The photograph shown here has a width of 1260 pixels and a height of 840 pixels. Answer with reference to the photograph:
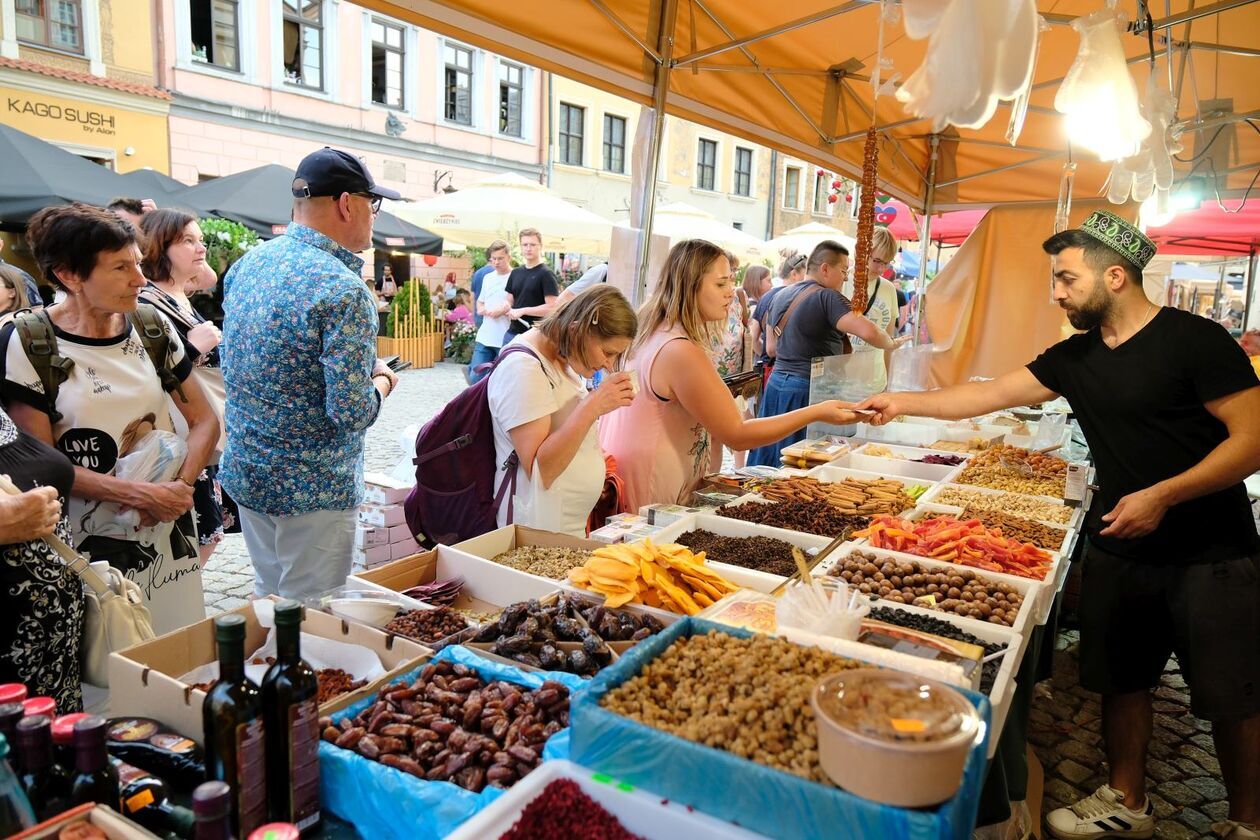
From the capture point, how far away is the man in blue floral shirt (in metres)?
2.53

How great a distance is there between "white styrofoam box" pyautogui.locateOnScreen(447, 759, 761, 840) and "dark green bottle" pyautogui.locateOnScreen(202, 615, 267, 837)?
12.5 inches

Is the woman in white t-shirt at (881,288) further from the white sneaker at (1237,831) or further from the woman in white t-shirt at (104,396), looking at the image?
the woman in white t-shirt at (104,396)

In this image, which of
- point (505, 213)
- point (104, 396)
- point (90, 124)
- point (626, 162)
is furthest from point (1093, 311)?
point (626, 162)

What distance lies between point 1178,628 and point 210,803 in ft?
9.92

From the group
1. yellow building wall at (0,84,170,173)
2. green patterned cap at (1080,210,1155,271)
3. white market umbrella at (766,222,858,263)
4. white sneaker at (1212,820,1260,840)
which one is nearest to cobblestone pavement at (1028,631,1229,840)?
white sneaker at (1212,820,1260,840)

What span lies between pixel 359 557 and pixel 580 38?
9.98ft

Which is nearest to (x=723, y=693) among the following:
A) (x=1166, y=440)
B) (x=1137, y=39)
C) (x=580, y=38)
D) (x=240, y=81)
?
(x=1166, y=440)

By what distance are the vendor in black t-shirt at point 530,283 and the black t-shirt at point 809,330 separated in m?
3.02

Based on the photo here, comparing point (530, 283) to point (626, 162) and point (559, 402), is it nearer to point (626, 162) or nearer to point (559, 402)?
point (559, 402)

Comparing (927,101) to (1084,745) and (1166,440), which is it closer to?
(1166,440)

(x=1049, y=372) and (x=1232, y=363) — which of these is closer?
(x=1232, y=363)

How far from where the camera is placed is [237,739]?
1.18 metres

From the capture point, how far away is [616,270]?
4234 mm

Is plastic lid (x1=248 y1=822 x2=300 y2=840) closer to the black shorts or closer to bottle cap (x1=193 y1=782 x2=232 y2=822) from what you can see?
bottle cap (x1=193 y1=782 x2=232 y2=822)
